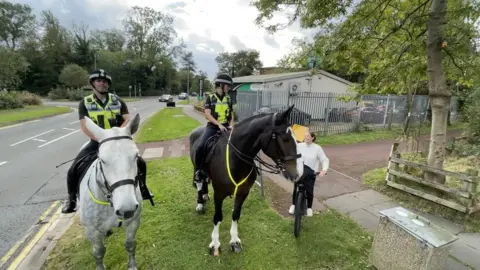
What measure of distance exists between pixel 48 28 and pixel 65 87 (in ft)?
62.9

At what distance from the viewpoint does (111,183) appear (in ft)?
6.95

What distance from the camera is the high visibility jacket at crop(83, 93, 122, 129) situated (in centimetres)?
306

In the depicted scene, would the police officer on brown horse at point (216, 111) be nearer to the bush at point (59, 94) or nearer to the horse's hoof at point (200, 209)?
the horse's hoof at point (200, 209)

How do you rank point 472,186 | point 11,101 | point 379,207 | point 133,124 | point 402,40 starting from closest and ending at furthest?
1. point 133,124
2. point 472,186
3. point 379,207
4. point 402,40
5. point 11,101

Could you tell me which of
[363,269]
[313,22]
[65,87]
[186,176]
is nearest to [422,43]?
[313,22]

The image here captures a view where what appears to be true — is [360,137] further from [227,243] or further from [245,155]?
[245,155]

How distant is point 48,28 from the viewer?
5478 centimetres

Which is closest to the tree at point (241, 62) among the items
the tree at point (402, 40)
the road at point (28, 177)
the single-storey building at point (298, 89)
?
the single-storey building at point (298, 89)

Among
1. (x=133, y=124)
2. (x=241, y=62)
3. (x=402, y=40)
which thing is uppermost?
(x=241, y=62)

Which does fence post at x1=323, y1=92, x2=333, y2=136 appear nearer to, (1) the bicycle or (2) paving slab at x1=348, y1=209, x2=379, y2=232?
(2) paving slab at x1=348, y1=209, x2=379, y2=232

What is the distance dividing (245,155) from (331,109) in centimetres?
1095

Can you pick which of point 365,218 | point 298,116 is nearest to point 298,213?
point 365,218

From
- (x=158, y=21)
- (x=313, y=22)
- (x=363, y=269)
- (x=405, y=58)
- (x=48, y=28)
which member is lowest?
(x=363, y=269)

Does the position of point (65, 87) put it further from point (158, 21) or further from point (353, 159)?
point (353, 159)
